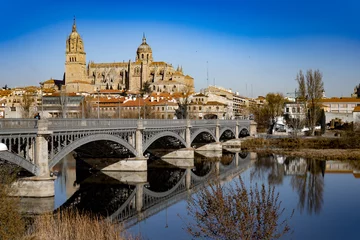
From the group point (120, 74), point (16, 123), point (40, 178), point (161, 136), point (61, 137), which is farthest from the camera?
point (120, 74)

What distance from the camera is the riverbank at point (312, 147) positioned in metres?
58.0

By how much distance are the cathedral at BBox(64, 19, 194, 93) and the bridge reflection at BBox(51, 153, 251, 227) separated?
350 ft

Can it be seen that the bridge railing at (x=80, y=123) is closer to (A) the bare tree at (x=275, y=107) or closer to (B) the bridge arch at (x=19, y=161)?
(B) the bridge arch at (x=19, y=161)

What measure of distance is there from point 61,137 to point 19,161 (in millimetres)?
5354

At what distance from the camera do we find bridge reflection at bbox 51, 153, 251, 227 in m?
28.8

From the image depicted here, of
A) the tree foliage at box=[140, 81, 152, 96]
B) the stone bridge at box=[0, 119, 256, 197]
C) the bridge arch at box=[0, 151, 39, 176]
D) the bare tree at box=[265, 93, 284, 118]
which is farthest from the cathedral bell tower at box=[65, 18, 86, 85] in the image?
the bridge arch at box=[0, 151, 39, 176]

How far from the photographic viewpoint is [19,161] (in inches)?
997

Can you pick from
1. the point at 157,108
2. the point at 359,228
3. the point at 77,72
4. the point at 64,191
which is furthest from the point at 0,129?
the point at 77,72

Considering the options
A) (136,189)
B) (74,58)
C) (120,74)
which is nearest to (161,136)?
(136,189)

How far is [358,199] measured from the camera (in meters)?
31.9

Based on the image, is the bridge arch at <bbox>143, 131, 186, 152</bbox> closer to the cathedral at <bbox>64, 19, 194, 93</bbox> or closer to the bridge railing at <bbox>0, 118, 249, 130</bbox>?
the bridge railing at <bbox>0, 118, 249, 130</bbox>

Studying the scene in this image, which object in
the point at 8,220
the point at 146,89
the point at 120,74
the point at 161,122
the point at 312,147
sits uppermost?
the point at 120,74

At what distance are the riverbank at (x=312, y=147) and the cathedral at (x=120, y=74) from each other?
81037 millimetres

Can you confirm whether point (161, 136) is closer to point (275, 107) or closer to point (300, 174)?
point (300, 174)
